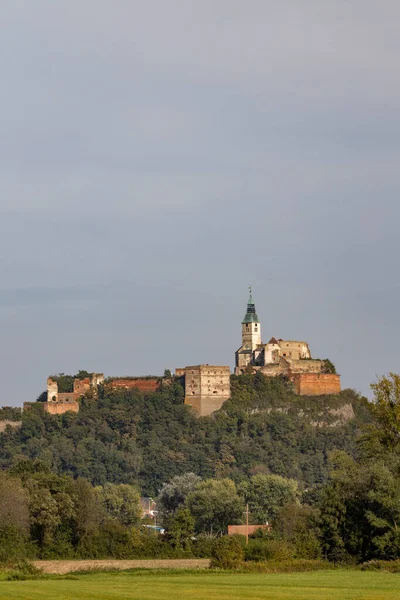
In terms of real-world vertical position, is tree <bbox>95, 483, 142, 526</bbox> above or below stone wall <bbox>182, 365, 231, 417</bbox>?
below

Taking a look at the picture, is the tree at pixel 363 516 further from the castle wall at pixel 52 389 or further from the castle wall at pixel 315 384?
the castle wall at pixel 52 389

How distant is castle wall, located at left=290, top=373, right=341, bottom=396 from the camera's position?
448ft

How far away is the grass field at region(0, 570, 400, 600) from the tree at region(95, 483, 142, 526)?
42434 millimetres

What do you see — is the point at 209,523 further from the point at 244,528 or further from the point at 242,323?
the point at 242,323

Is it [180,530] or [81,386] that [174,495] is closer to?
[180,530]

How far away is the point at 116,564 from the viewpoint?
52.4 m

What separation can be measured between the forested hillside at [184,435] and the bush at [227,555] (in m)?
73.1

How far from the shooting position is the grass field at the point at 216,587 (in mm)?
30516

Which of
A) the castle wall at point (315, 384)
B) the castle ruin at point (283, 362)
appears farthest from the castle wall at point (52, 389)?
the castle wall at point (315, 384)

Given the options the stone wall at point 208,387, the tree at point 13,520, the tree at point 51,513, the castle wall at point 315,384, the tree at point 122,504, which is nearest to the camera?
the tree at point 13,520

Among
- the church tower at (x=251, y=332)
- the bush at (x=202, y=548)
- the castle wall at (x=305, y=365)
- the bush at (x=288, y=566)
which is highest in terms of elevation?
the church tower at (x=251, y=332)

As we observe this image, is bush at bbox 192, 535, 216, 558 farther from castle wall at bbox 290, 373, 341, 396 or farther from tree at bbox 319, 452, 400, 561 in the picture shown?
castle wall at bbox 290, 373, 341, 396

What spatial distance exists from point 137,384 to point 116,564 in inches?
3542

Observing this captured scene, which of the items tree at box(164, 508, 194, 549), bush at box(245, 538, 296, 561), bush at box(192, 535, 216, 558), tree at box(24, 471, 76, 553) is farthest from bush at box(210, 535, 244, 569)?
tree at box(24, 471, 76, 553)
